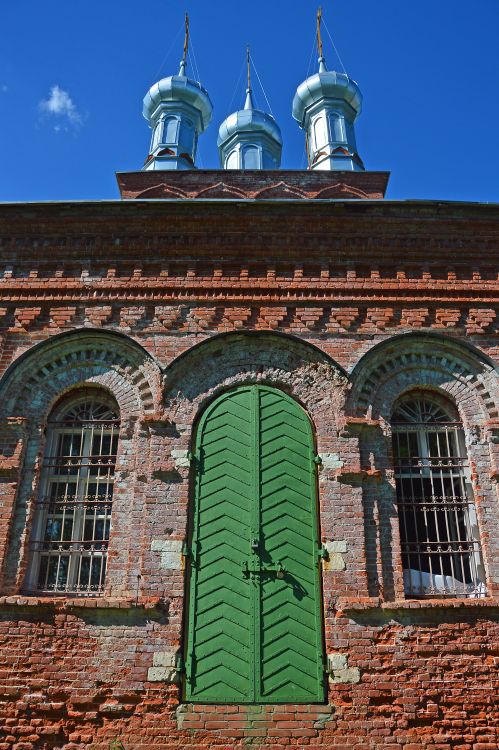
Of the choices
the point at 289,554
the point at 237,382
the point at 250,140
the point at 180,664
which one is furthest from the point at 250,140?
the point at 180,664

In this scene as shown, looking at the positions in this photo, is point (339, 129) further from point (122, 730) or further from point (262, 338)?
point (122, 730)

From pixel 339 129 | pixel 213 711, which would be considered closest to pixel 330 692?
pixel 213 711

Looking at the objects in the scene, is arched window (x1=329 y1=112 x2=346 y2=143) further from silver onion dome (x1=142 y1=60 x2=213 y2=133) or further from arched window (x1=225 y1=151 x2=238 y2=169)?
silver onion dome (x1=142 y1=60 x2=213 y2=133)

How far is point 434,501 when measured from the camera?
7152mm

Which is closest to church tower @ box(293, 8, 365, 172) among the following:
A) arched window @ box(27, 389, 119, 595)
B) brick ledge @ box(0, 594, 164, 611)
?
arched window @ box(27, 389, 119, 595)

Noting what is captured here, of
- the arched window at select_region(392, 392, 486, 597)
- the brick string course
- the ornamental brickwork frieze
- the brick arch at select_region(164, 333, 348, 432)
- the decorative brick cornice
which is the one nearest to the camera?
the brick string course

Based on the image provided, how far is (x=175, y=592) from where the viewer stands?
21.6 ft

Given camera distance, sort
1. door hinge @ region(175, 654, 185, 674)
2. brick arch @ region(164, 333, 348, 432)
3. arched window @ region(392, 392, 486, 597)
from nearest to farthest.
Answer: door hinge @ region(175, 654, 185, 674) < arched window @ region(392, 392, 486, 597) < brick arch @ region(164, 333, 348, 432)

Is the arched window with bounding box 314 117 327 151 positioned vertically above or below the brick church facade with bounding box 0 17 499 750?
above

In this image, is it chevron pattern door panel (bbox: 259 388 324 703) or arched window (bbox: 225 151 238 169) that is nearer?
chevron pattern door panel (bbox: 259 388 324 703)

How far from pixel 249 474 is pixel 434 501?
1.99m

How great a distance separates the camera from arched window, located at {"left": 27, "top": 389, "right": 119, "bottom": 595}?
6926 millimetres

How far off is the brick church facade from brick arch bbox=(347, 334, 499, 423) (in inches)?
1.0

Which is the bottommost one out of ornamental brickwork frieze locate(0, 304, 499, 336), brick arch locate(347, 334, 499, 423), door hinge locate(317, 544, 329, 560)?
door hinge locate(317, 544, 329, 560)
